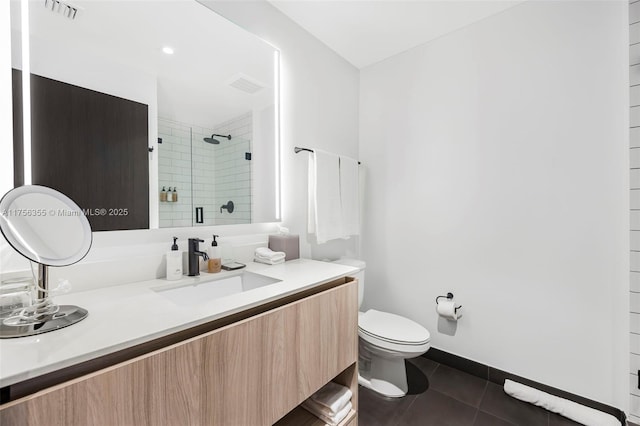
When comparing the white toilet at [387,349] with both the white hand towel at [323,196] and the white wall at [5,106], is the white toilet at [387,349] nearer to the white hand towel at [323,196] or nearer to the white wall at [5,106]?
the white hand towel at [323,196]

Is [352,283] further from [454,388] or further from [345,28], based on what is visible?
[345,28]

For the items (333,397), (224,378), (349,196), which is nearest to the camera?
(224,378)

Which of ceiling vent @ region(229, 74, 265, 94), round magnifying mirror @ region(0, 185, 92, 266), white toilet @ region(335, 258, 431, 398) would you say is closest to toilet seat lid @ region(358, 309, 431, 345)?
white toilet @ region(335, 258, 431, 398)

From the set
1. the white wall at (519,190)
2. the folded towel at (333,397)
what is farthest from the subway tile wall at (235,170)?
the white wall at (519,190)

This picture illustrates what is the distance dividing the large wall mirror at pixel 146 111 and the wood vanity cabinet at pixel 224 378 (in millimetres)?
666

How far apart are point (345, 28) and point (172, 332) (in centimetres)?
203

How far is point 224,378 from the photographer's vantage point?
30.5 inches

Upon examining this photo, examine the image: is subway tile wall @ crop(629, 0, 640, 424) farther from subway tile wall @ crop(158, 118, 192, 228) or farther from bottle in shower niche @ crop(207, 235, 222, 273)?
subway tile wall @ crop(158, 118, 192, 228)

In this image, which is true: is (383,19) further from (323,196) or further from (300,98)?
(323,196)

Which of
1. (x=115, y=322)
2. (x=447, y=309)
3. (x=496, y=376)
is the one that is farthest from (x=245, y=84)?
(x=496, y=376)

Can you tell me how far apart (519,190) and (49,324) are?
85.3 inches

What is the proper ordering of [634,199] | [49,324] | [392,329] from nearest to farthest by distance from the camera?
[49,324] → [634,199] → [392,329]

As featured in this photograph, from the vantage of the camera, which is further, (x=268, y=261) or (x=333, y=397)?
(x=268, y=261)

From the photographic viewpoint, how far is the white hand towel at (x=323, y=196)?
5.98 feet
